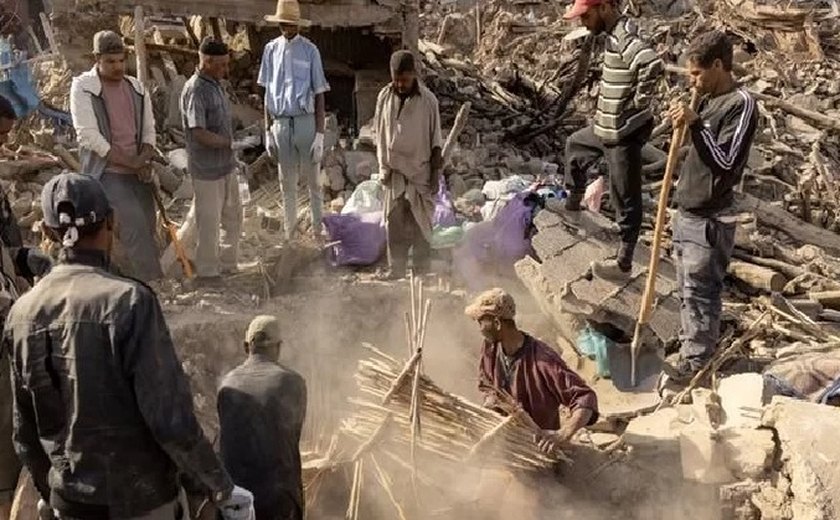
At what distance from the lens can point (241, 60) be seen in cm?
1343

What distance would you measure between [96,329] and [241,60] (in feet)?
35.4

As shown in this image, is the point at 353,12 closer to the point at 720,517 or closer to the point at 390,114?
the point at 390,114

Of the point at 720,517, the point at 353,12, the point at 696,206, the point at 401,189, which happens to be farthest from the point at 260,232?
the point at 720,517

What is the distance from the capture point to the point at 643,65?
632cm

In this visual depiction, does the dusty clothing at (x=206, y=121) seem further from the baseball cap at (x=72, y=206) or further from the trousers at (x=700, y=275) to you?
the baseball cap at (x=72, y=206)

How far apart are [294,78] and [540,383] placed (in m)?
3.93

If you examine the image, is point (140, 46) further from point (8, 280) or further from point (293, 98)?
point (8, 280)

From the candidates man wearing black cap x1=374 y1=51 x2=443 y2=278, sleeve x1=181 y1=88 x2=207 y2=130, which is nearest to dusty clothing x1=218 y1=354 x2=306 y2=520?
sleeve x1=181 y1=88 x2=207 y2=130

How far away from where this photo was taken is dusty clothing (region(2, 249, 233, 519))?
3203 mm

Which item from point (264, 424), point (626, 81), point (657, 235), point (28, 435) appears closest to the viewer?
point (28, 435)

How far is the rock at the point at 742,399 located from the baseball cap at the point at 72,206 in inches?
139

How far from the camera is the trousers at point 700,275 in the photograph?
5.74m

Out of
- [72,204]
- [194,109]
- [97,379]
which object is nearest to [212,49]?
[194,109]

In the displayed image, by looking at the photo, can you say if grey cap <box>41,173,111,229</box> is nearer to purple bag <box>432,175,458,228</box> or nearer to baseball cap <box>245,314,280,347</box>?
baseball cap <box>245,314,280,347</box>
